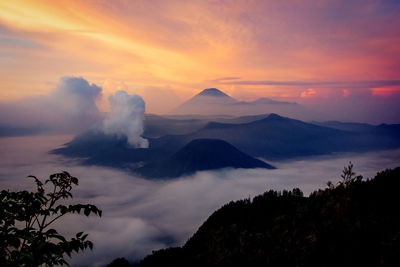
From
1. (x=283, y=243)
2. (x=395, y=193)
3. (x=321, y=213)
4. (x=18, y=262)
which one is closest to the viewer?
(x=18, y=262)

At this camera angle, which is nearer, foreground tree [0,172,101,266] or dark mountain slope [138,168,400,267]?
foreground tree [0,172,101,266]

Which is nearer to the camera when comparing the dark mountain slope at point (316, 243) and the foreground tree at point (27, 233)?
the foreground tree at point (27, 233)

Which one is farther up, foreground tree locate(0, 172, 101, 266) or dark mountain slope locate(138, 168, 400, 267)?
foreground tree locate(0, 172, 101, 266)

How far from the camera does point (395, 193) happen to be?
1148cm

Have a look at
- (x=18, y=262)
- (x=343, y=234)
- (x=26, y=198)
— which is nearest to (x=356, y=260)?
(x=343, y=234)

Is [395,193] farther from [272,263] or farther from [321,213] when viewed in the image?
[272,263]

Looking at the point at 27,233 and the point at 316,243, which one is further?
the point at 316,243

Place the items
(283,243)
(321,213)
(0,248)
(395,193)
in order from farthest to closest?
1. (395,193)
2. (321,213)
3. (283,243)
4. (0,248)

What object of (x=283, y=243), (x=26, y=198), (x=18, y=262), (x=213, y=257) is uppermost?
(x=26, y=198)

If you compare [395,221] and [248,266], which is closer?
[248,266]

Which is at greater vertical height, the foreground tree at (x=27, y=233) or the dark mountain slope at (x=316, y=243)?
the foreground tree at (x=27, y=233)

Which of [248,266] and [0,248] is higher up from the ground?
[0,248]

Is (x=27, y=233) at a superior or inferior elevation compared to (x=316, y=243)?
superior

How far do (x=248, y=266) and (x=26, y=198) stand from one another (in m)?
4.89
